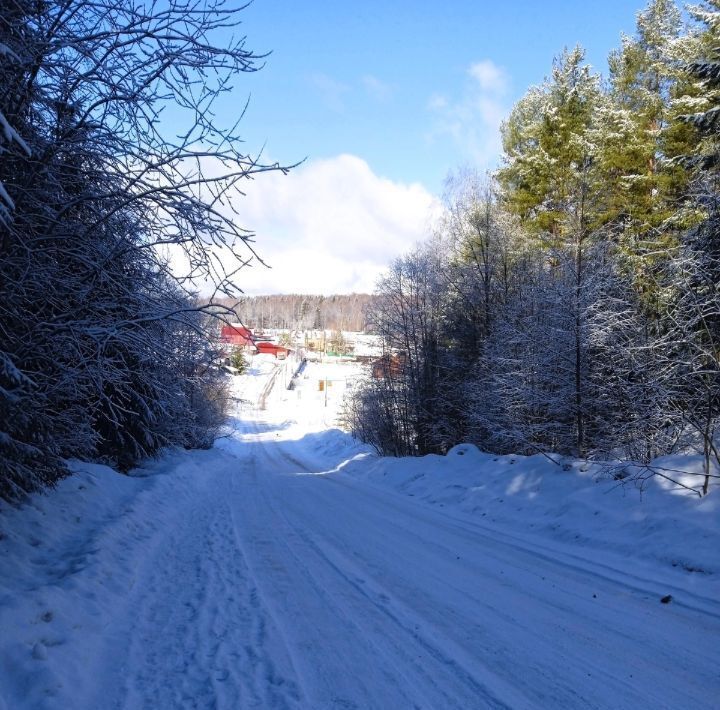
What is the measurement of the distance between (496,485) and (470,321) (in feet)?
35.5

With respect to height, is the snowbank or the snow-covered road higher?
the snowbank

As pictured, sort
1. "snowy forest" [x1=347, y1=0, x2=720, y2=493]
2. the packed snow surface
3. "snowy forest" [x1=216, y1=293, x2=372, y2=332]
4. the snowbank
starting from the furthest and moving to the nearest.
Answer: "snowy forest" [x1=216, y1=293, x2=372, y2=332], "snowy forest" [x1=347, y1=0, x2=720, y2=493], the snowbank, the packed snow surface

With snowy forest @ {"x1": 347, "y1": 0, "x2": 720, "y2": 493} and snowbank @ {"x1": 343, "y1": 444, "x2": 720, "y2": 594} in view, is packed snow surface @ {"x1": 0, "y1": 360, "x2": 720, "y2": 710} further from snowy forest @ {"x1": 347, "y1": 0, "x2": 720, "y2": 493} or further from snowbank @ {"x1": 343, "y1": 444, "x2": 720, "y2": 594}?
snowy forest @ {"x1": 347, "y1": 0, "x2": 720, "y2": 493}

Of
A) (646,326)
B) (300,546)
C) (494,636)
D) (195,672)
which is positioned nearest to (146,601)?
(195,672)

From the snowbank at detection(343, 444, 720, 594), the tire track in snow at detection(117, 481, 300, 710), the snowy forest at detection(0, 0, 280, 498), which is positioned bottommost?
the tire track in snow at detection(117, 481, 300, 710)

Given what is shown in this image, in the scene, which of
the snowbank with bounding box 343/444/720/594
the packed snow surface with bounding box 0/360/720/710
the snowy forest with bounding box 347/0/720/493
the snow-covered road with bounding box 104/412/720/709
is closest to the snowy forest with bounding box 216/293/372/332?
→ the snowy forest with bounding box 347/0/720/493

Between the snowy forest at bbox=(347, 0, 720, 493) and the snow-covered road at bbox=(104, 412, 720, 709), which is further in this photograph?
the snowy forest at bbox=(347, 0, 720, 493)

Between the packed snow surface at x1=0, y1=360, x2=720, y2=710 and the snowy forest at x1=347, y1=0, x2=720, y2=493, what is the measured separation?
6.51 feet

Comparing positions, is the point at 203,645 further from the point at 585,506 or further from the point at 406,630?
the point at 585,506

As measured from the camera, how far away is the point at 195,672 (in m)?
3.66

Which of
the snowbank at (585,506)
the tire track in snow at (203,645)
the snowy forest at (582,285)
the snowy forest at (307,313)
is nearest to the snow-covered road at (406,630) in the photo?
the tire track in snow at (203,645)

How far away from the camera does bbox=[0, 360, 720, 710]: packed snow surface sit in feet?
11.4

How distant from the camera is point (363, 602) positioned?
5.03 m

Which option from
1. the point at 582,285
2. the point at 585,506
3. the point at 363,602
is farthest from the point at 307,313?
the point at 363,602
